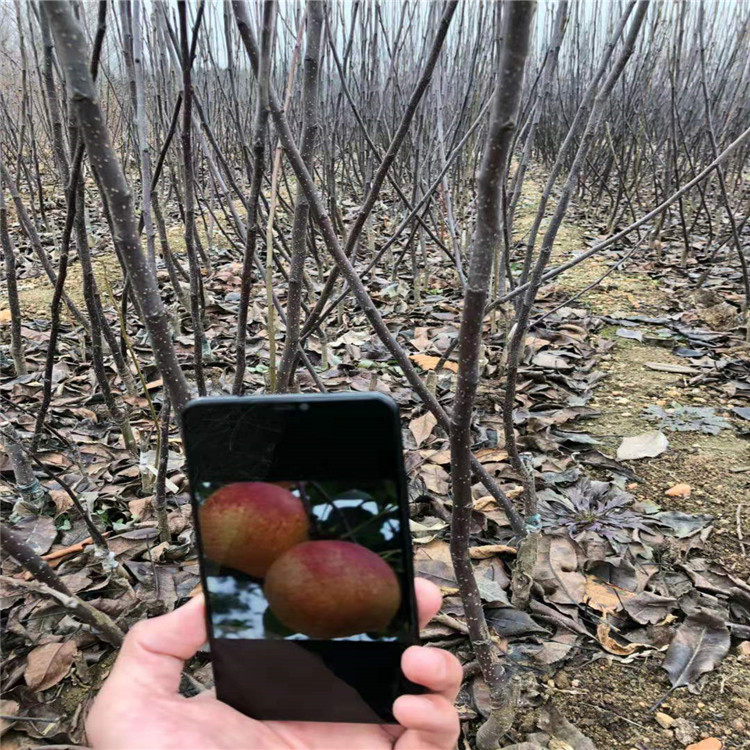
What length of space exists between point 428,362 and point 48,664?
4.23 ft

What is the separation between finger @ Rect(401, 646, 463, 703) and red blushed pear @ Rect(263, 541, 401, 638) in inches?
1.6

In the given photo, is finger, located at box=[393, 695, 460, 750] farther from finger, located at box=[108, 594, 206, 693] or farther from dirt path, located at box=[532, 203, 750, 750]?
dirt path, located at box=[532, 203, 750, 750]

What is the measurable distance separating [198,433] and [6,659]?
2.11ft

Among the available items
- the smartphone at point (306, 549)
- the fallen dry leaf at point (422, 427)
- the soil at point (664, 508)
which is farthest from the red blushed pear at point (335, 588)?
the fallen dry leaf at point (422, 427)

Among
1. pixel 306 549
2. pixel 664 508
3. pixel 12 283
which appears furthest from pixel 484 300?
pixel 12 283

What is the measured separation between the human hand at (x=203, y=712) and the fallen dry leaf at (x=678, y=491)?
36.4 inches

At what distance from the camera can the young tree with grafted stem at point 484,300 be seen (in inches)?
15.9

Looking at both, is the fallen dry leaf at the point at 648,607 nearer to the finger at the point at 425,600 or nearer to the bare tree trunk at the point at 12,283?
the finger at the point at 425,600

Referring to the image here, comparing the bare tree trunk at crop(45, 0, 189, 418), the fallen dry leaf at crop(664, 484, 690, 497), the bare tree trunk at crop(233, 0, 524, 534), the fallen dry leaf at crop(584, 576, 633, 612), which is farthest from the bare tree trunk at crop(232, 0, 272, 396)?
the fallen dry leaf at crop(664, 484, 690, 497)

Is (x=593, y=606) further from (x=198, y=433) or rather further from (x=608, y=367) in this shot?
(x=608, y=367)

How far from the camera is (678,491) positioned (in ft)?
4.24

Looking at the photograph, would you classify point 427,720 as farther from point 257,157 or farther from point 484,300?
point 257,157

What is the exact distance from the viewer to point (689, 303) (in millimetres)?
2479

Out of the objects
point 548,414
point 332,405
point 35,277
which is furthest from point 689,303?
point 35,277
